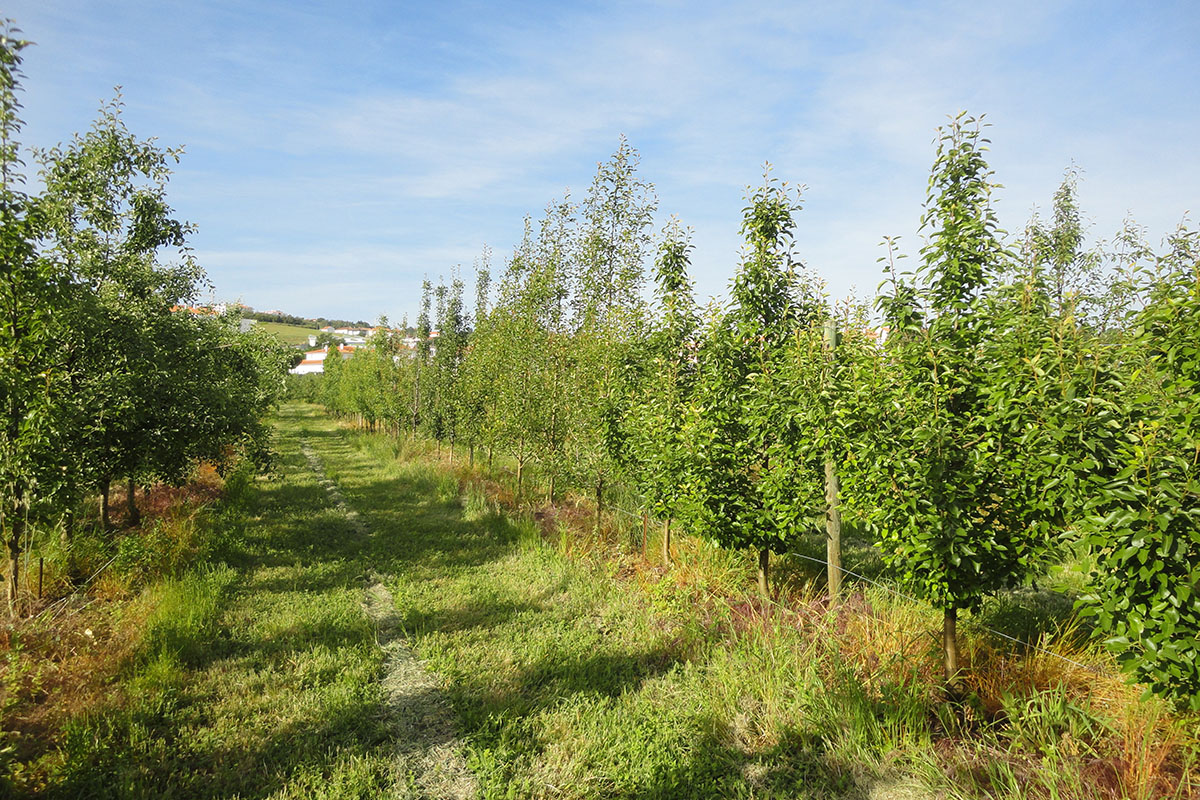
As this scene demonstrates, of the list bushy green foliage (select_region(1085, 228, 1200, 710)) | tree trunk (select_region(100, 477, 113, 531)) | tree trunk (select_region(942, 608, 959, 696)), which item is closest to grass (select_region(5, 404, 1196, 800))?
tree trunk (select_region(942, 608, 959, 696))

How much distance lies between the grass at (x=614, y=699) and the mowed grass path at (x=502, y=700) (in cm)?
2

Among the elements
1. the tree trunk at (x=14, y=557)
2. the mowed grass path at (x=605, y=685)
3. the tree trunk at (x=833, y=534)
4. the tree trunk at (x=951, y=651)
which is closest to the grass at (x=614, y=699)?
the mowed grass path at (x=605, y=685)

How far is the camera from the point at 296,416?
37.9 m

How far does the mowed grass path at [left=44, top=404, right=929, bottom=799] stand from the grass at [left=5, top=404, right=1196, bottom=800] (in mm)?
19

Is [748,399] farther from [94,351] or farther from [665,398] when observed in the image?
[94,351]

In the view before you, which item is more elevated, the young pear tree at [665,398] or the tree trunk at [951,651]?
the young pear tree at [665,398]

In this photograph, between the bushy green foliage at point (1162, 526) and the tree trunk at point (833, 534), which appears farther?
the tree trunk at point (833, 534)

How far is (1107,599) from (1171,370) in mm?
1335

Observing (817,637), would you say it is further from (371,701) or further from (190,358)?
(190,358)

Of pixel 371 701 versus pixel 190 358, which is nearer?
pixel 371 701

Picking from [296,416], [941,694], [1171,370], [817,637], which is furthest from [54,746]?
[296,416]

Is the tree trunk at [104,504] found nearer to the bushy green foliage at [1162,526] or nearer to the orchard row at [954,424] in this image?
the orchard row at [954,424]

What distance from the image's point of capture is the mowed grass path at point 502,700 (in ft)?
12.3

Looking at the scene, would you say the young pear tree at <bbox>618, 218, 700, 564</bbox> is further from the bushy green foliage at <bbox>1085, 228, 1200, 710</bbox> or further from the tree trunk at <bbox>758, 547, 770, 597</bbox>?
the bushy green foliage at <bbox>1085, 228, 1200, 710</bbox>
